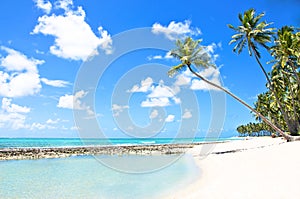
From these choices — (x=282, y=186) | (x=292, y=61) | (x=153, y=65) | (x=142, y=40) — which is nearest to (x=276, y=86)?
(x=292, y=61)

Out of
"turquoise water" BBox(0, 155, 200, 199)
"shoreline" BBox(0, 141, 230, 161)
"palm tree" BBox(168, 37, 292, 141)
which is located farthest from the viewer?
"shoreline" BBox(0, 141, 230, 161)

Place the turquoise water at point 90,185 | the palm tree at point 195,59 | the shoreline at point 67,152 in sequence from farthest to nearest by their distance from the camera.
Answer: the shoreline at point 67,152, the palm tree at point 195,59, the turquoise water at point 90,185

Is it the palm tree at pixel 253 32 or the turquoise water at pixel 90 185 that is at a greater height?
the palm tree at pixel 253 32

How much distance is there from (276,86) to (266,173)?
27.6 m

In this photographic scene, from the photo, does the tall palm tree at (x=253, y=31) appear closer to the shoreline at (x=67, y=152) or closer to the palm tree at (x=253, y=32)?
the palm tree at (x=253, y=32)

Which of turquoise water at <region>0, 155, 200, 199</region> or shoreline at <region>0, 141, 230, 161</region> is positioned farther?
shoreline at <region>0, 141, 230, 161</region>

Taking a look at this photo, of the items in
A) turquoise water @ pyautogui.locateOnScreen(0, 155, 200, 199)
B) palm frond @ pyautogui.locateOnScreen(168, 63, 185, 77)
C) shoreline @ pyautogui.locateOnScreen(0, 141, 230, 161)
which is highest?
palm frond @ pyautogui.locateOnScreen(168, 63, 185, 77)

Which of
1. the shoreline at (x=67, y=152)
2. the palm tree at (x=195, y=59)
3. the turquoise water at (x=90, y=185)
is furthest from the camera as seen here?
the shoreline at (x=67, y=152)

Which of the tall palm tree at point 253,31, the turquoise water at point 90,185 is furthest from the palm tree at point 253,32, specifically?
the turquoise water at point 90,185

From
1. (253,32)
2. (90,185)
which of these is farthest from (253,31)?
(90,185)

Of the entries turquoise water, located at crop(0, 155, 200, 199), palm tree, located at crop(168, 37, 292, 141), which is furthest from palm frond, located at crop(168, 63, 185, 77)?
turquoise water, located at crop(0, 155, 200, 199)

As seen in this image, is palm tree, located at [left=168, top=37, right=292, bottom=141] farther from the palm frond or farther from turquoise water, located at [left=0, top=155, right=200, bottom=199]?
turquoise water, located at [left=0, top=155, right=200, bottom=199]

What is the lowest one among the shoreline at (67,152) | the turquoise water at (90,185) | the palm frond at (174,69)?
the turquoise water at (90,185)

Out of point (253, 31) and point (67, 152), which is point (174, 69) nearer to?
point (253, 31)
